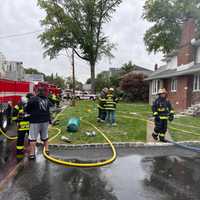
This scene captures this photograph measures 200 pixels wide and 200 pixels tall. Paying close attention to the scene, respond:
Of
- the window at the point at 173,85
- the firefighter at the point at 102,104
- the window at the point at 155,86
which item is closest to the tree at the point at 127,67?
the window at the point at 155,86

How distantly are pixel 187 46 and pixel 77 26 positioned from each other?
71.7 feet

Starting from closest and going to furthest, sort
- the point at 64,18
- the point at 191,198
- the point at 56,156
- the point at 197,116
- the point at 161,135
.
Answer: the point at 191,198
the point at 56,156
the point at 161,135
the point at 197,116
the point at 64,18

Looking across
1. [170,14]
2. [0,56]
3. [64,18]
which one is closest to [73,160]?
[0,56]

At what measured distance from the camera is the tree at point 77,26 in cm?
3731

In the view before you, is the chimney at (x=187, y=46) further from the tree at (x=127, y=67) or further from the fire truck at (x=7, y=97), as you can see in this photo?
the tree at (x=127, y=67)

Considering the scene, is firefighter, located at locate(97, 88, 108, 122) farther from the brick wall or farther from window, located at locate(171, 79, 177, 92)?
window, located at locate(171, 79, 177, 92)

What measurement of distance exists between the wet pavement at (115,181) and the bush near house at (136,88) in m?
28.3

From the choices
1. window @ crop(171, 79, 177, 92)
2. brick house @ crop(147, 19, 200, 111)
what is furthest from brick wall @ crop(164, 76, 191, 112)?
window @ crop(171, 79, 177, 92)

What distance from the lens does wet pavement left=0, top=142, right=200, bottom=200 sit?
4090mm

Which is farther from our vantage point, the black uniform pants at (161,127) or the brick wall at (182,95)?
the brick wall at (182,95)

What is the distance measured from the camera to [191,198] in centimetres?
402

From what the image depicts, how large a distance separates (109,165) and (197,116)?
38.7 ft

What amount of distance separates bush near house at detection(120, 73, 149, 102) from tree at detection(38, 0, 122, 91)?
5.94 m

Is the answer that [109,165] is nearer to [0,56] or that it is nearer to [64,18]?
[0,56]
